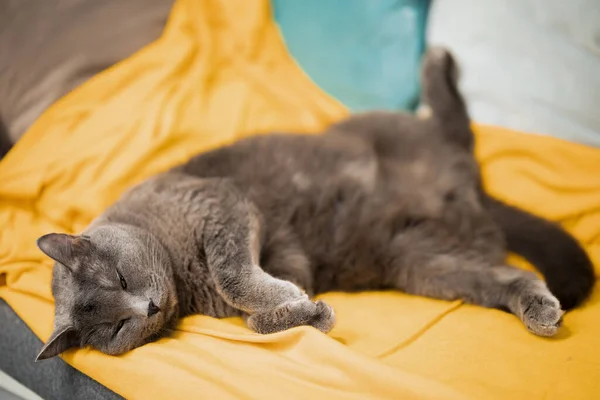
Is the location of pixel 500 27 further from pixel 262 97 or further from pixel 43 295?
pixel 43 295

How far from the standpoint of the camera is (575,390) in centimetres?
104

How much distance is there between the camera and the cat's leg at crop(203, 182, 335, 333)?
47.3 inches

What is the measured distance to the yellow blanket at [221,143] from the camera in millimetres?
1080

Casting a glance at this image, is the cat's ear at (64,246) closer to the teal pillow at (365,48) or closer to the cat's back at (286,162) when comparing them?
the cat's back at (286,162)

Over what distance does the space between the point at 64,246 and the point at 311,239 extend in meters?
0.65

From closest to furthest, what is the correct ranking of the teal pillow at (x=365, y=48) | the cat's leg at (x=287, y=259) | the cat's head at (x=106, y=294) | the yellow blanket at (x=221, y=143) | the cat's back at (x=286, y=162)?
1. the yellow blanket at (x=221, y=143)
2. the cat's head at (x=106, y=294)
3. the cat's leg at (x=287, y=259)
4. the cat's back at (x=286, y=162)
5. the teal pillow at (x=365, y=48)

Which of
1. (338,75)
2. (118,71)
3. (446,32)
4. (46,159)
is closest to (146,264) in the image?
(46,159)

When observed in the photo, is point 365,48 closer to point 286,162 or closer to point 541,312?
point 286,162

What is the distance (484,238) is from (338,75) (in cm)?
84

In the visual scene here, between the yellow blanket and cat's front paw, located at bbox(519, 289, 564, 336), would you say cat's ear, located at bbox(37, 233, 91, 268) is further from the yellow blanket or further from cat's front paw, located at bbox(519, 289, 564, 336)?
cat's front paw, located at bbox(519, 289, 564, 336)

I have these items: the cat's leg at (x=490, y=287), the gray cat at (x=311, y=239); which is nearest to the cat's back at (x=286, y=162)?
the gray cat at (x=311, y=239)

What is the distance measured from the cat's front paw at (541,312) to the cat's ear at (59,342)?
1066 mm

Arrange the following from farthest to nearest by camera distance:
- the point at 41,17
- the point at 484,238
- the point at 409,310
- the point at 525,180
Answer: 1. the point at 41,17
2. the point at 525,180
3. the point at 484,238
4. the point at 409,310

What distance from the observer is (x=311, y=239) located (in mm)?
1487
